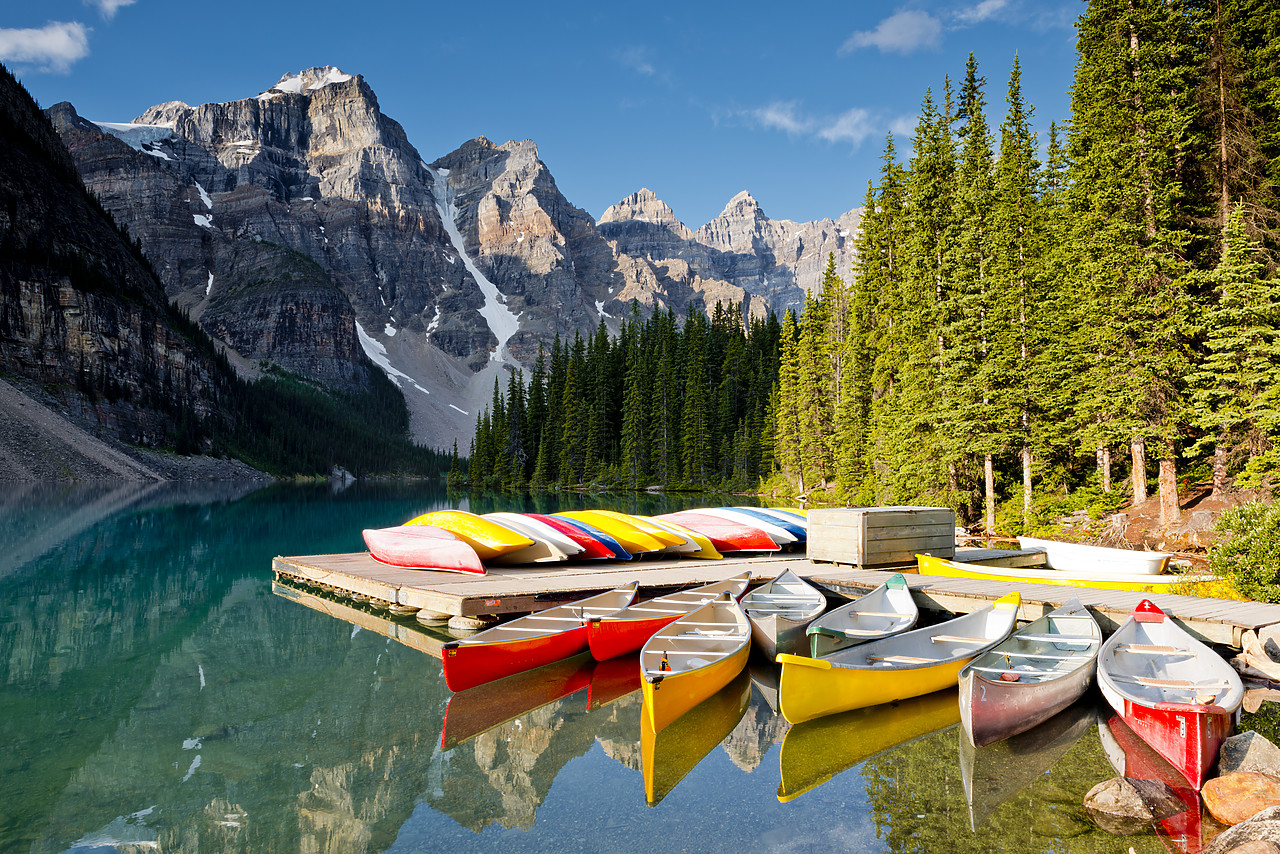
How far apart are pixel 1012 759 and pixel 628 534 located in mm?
10438

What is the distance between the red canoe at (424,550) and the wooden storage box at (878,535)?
7.00 m

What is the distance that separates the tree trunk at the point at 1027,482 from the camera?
72.3ft

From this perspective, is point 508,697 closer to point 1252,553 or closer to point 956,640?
point 956,640

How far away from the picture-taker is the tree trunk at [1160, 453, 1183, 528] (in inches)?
712

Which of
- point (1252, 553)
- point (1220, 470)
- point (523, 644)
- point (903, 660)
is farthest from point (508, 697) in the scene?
point (1220, 470)

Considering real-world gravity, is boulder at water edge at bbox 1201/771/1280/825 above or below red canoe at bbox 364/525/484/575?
below

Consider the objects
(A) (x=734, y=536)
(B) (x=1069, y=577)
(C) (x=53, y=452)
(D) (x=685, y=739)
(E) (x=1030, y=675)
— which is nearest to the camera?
(D) (x=685, y=739)

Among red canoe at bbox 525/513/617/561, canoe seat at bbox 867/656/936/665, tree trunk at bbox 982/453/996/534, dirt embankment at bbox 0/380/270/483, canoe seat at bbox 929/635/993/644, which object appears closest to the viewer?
canoe seat at bbox 867/656/936/665

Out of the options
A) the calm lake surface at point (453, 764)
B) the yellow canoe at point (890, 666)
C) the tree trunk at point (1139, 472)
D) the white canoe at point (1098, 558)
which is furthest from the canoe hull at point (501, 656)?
the tree trunk at point (1139, 472)

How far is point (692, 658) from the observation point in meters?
8.91

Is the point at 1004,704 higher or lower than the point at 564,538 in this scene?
lower

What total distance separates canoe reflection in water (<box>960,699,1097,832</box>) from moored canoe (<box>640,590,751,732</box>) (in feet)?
8.95

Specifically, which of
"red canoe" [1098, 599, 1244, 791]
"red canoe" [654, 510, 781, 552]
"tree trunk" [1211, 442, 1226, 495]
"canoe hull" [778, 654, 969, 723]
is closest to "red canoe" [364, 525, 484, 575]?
"red canoe" [654, 510, 781, 552]

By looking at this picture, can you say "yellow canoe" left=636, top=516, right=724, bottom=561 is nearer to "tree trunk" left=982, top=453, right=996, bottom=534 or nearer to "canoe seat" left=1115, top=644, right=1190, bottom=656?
"canoe seat" left=1115, top=644, right=1190, bottom=656
